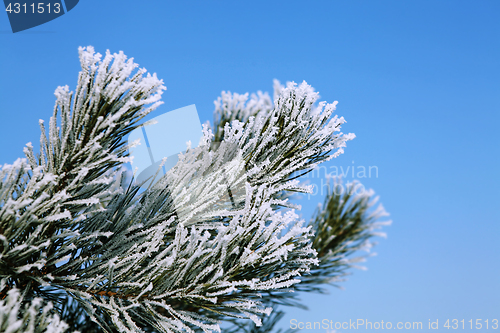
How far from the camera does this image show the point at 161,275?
1.62 meters

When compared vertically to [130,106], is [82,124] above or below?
below

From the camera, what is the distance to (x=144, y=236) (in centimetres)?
183

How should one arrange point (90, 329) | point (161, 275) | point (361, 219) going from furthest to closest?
point (361, 219) < point (90, 329) < point (161, 275)

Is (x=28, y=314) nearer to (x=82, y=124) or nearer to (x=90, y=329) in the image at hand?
(x=82, y=124)

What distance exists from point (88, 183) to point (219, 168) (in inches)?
28.1

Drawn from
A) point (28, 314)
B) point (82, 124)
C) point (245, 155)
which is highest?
point (245, 155)

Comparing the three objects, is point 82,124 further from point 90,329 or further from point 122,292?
point 90,329

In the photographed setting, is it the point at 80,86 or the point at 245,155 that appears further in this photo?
the point at 245,155

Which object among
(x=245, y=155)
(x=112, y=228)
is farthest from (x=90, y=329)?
(x=245, y=155)

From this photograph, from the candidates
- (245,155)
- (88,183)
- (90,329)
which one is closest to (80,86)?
(88,183)

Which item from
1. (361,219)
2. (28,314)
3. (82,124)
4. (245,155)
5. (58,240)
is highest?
(361,219)

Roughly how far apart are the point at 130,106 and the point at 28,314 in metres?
0.90

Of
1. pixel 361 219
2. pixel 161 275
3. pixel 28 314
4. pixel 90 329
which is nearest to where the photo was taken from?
pixel 28 314

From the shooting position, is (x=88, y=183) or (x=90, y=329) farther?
(x=90, y=329)
